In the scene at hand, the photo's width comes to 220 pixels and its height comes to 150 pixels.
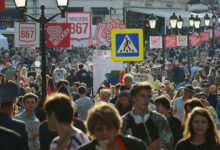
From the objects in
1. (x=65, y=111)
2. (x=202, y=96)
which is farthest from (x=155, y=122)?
(x=202, y=96)

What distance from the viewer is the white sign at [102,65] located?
59.0ft

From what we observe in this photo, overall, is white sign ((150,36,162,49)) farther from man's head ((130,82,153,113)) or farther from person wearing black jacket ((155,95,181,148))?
man's head ((130,82,153,113))

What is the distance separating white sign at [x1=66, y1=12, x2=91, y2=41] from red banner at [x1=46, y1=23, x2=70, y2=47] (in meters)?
4.08

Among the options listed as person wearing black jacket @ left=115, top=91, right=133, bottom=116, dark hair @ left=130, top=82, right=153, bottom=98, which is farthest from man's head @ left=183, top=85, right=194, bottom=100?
dark hair @ left=130, top=82, right=153, bottom=98

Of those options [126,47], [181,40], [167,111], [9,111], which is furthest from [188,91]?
[181,40]

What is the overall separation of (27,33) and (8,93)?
11569 mm

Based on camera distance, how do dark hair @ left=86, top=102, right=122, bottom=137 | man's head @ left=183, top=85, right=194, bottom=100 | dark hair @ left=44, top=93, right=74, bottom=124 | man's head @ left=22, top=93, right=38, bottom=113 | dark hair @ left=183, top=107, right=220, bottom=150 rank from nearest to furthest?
→ dark hair @ left=86, top=102, right=122, bottom=137 → dark hair @ left=44, top=93, right=74, bottom=124 → dark hair @ left=183, top=107, right=220, bottom=150 → man's head @ left=22, top=93, right=38, bottom=113 → man's head @ left=183, top=85, right=194, bottom=100

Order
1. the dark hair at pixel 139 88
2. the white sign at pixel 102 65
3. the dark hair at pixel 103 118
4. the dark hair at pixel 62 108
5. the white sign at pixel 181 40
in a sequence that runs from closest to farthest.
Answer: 1. the dark hair at pixel 103 118
2. the dark hair at pixel 62 108
3. the dark hair at pixel 139 88
4. the white sign at pixel 102 65
5. the white sign at pixel 181 40

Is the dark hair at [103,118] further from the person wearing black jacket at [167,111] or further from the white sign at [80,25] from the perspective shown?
the white sign at [80,25]

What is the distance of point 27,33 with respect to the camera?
692 inches

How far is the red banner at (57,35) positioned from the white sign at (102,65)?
231cm

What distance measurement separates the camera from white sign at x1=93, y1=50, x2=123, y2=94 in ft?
59.0

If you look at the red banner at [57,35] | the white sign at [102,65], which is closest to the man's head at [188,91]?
the red banner at [57,35]

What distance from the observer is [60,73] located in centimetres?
2192
